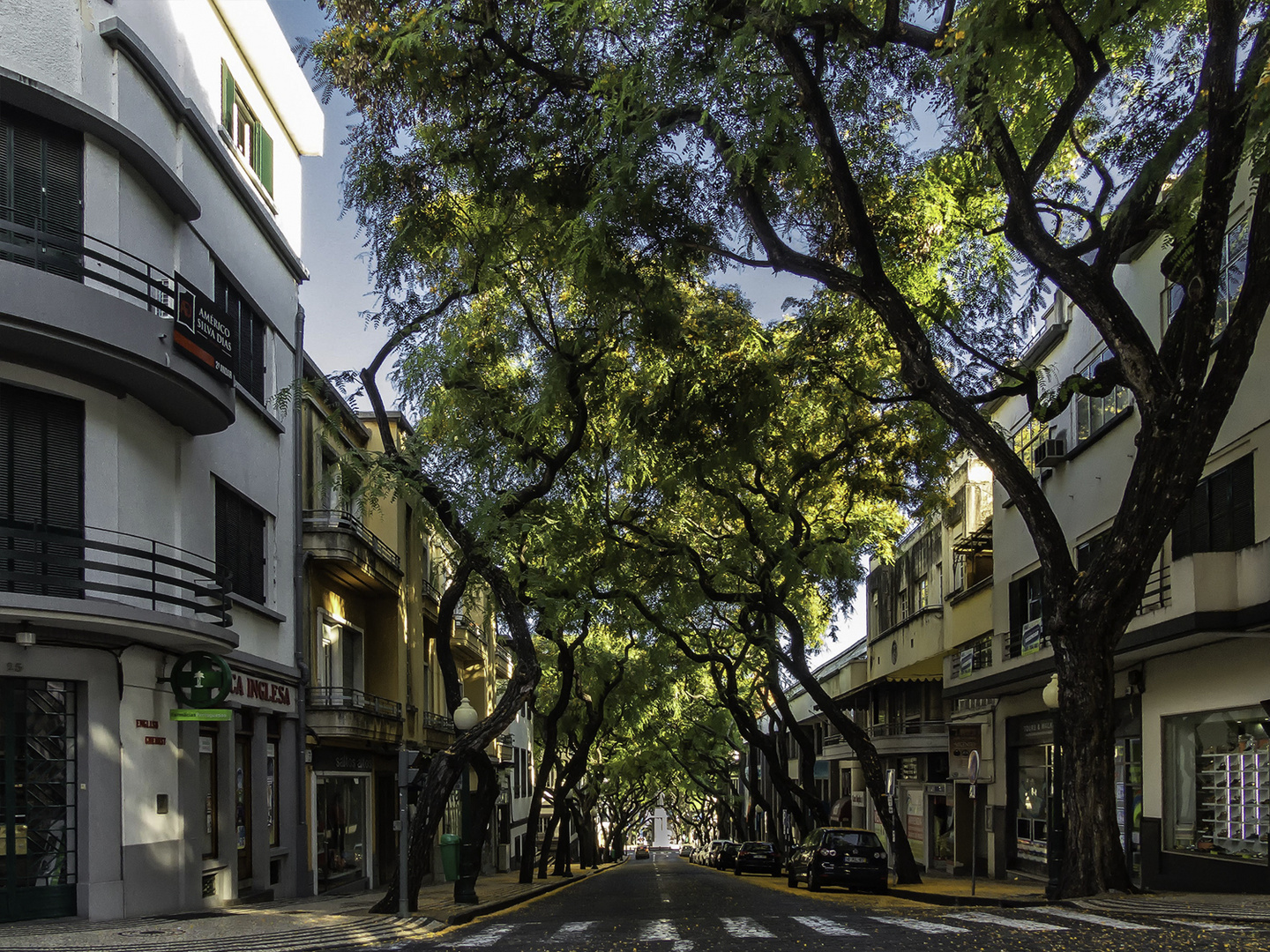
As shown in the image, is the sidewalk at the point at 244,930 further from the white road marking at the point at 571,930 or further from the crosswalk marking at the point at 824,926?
the crosswalk marking at the point at 824,926

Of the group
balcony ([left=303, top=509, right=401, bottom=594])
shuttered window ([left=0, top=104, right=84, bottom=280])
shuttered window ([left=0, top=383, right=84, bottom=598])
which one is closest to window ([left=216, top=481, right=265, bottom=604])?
balcony ([left=303, top=509, right=401, bottom=594])

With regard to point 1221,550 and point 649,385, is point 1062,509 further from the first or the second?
point 649,385

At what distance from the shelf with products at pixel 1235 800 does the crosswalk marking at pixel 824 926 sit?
6170 mm

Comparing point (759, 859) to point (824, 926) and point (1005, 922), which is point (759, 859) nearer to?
point (824, 926)

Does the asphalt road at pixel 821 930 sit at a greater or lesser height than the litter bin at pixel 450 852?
greater

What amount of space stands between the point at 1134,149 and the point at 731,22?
518 centimetres

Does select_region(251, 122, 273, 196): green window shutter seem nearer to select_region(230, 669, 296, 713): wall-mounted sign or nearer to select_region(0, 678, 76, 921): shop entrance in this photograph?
select_region(230, 669, 296, 713): wall-mounted sign

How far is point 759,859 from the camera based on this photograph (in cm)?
4050

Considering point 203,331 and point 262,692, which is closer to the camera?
point 203,331

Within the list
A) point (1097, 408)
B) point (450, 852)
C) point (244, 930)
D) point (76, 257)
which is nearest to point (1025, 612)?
point (1097, 408)

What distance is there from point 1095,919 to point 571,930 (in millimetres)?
5985

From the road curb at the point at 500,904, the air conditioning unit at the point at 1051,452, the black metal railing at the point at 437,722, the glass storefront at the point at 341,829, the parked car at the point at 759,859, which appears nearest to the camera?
the road curb at the point at 500,904

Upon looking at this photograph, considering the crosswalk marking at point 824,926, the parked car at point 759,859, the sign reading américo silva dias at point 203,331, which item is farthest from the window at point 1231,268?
the parked car at point 759,859

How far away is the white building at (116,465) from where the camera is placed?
14172mm
